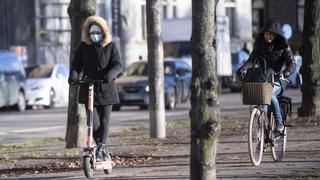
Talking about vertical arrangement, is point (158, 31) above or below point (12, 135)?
above

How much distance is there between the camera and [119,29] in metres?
51.8

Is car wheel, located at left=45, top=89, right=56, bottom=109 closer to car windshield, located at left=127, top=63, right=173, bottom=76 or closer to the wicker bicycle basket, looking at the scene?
car windshield, located at left=127, top=63, right=173, bottom=76

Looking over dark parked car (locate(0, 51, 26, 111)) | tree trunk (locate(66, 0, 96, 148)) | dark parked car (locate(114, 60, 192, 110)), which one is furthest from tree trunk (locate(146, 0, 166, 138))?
dark parked car (locate(0, 51, 26, 111))

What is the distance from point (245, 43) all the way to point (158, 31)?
138ft

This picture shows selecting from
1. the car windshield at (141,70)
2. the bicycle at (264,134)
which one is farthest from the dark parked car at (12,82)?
the bicycle at (264,134)

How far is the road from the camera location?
2170 cm

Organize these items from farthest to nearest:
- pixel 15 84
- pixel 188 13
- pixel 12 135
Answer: pixel 188 13 < pixel 15 84 < pixel 12 135

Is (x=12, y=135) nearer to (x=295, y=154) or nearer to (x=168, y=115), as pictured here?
(x=168, y=115)

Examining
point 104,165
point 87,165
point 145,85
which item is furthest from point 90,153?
point 145,85

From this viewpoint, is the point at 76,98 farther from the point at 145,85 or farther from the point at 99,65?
the point at 145,85

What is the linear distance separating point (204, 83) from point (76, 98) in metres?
7.21

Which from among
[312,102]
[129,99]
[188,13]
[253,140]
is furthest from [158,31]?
[188,13]

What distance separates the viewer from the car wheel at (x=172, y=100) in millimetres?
30625

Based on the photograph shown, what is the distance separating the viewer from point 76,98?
51.1ft
